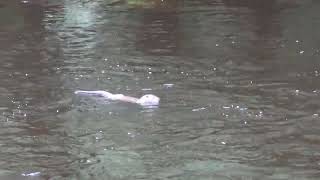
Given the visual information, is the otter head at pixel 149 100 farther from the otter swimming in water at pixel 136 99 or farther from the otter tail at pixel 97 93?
the otter tail at pixel 97 93

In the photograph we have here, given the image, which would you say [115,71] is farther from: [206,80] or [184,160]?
[184,160]

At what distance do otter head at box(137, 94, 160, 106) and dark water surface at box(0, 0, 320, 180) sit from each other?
10 cm

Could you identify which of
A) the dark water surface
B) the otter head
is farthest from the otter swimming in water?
the dark water surface

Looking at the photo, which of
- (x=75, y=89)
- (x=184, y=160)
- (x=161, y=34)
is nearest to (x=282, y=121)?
(x=184, y=160)

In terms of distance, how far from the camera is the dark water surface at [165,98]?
6.90 meters

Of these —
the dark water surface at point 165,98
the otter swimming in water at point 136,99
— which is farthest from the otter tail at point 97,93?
the dark water surface at point 165,98

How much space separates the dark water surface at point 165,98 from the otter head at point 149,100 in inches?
3.9

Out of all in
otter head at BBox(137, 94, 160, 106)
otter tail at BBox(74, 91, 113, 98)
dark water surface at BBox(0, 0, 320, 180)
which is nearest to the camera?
dark water surface at BBox(0, 0, 320, 180)

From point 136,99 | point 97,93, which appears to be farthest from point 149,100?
point 97,93

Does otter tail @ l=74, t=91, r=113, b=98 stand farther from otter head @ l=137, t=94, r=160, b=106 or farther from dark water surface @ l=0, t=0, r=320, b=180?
otter head @ l=137, t=94, r=160, b=106

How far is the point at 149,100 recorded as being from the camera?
29.8ft

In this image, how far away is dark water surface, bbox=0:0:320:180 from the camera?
690 cm

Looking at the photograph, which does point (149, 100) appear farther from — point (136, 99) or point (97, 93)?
point (97, 93)

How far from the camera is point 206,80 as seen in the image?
10188mm
